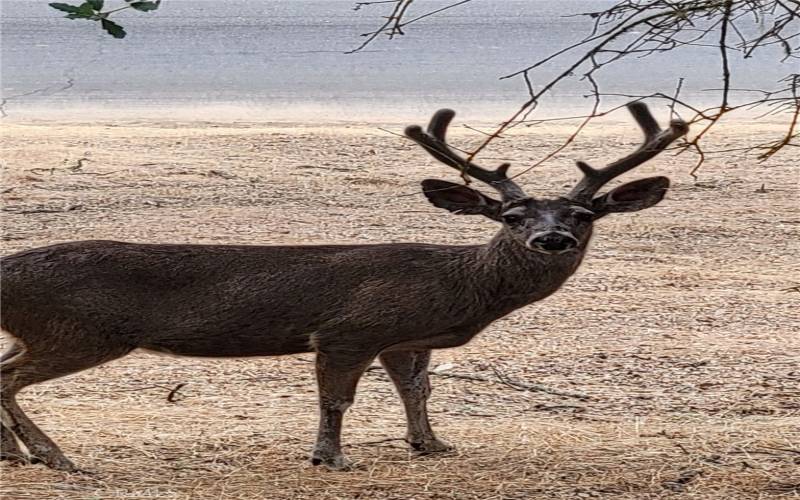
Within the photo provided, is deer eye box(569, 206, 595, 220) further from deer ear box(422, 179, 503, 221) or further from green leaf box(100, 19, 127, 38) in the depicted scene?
green leaf box(100, 19, 127, 38)

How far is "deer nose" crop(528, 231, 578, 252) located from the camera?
600 centimetres

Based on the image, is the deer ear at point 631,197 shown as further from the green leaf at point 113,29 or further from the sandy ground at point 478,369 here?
the green leaf at point 113,29

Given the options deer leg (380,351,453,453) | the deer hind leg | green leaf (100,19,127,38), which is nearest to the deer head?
deer leg (380,351,453,453)

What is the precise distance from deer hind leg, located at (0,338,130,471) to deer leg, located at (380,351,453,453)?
119 centimetres

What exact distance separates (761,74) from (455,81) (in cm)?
609

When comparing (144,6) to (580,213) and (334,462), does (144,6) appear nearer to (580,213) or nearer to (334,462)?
(580,213)

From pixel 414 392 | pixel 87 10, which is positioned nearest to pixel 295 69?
pixel 414 392

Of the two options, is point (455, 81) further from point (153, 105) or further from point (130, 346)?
point (130, 346)

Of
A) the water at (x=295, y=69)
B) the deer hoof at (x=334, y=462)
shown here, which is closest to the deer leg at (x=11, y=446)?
the deer hoof at (x=334, y=462)

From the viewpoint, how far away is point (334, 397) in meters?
6.30

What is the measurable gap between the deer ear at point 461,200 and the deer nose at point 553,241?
0.39m

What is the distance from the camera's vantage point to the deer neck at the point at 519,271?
20.4 feet

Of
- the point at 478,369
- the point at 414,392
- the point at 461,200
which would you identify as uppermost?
the point at 461,200

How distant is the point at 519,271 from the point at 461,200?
40 centimetres
